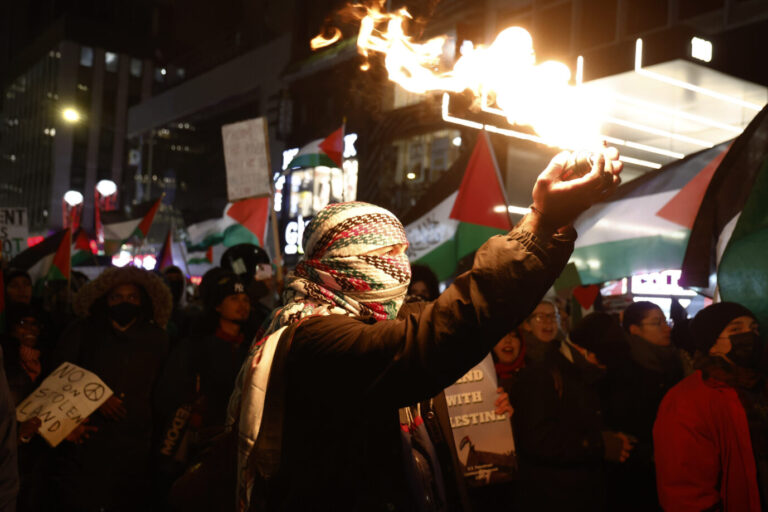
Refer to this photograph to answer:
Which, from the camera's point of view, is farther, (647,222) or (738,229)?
(647,222)

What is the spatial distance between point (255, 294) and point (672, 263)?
3579 millimetres

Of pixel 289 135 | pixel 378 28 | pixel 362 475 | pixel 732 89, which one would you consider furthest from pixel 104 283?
pixel 289 135

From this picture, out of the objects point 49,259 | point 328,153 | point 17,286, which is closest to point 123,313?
point 17,286

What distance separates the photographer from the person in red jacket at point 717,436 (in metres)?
3.46

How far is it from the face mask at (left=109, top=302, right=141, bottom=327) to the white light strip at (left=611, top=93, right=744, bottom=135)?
976cm

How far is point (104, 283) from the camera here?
5570mm

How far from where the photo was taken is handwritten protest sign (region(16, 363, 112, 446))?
4.53 m

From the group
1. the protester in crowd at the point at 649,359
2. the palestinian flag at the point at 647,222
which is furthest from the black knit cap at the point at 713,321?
the palestinian flag at the point at 647,222

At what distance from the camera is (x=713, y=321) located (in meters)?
4.01

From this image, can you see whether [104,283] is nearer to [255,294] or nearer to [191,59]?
[255,294]

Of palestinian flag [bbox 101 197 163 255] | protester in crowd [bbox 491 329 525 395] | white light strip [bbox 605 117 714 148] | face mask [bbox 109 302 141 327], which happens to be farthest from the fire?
white light strip [bbox 605 117 714 148]

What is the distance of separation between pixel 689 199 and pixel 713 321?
6.25ft

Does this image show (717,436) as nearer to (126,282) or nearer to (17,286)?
(126,282)

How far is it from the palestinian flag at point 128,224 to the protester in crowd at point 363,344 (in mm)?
11471
